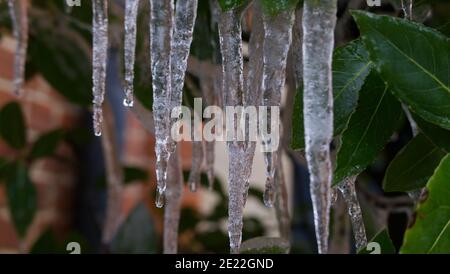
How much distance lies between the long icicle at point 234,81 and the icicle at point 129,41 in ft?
0.21

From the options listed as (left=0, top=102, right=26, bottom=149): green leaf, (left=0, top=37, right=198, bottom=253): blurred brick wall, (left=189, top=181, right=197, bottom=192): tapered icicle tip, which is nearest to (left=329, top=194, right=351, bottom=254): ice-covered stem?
(left=189, top=181, right=197, bottom=192): tapered icicle tip

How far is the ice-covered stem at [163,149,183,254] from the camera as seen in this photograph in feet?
2.52

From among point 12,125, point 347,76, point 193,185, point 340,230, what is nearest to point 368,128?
point 347,76

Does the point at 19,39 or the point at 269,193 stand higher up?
the point at 19,39

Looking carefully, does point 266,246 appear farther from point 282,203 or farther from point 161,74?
point 161,74

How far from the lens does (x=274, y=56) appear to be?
1.60ft

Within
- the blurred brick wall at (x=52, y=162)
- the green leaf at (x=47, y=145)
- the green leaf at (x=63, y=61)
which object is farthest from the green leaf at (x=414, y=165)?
the blurred brick wall at (x=52, y=162)

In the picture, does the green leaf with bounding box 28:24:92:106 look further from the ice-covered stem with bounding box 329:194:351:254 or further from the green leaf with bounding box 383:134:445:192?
the green leaf with bounding box 383:134:445:192

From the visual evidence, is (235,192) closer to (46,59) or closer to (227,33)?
(227,33)

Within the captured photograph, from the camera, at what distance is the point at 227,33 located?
1.68 ft

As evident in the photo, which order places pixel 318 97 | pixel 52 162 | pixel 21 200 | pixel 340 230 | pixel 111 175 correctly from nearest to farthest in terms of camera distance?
pixel 318 97
pixel 340 230
pixel 111 175
pixel 21 200
pixel 52 162

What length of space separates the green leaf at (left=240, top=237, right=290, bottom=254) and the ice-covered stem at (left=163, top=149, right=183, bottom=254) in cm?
13

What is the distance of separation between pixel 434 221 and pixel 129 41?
26cm

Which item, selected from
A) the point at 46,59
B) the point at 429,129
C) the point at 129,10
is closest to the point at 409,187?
the point at 429,129
